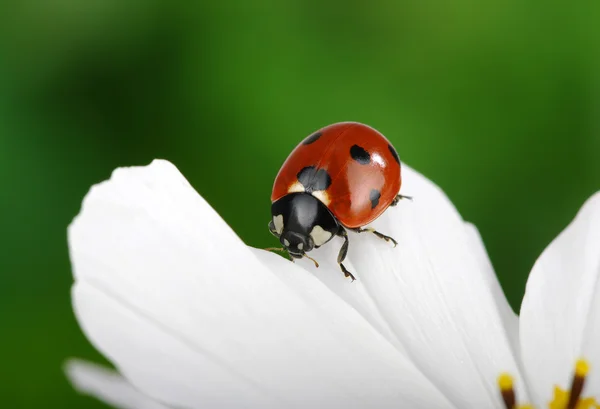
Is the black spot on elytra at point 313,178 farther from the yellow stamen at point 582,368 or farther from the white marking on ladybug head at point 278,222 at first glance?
the yellow stamen at point 582,368

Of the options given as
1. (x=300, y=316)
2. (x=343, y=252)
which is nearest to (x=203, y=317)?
(x=300, y=316)

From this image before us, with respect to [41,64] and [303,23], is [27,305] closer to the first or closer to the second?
[41,64]

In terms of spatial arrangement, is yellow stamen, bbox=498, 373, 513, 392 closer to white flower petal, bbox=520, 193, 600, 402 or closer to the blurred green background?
white flower petal, bbox=520, 193, 600, 402

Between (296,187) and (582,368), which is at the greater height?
(296,187)

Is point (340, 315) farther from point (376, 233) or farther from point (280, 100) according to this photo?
point (280, 100)

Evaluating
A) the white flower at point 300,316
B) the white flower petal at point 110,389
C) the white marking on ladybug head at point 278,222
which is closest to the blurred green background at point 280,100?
the white marking on ladybug head at point 278,222

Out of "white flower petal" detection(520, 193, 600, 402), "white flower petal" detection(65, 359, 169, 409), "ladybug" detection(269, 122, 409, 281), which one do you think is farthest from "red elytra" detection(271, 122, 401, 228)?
"white flower petal" detection(65, 359, 169, 409)
